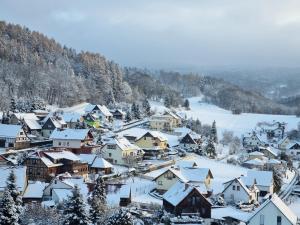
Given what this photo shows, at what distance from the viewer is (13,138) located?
54000mm

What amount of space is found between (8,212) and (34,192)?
10043mm

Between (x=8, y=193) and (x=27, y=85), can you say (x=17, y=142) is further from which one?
(x=27, y=85)

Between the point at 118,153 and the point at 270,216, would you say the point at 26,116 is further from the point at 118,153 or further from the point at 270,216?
the point at 270,216

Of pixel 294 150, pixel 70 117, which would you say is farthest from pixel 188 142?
pixel 294 150

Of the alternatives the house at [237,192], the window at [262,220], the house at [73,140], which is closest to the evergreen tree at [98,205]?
the window at [262,220]

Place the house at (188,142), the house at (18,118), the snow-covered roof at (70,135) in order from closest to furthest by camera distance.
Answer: the snow-covered roof at (70,135) → the house at (18,118) → the house at (188,142)

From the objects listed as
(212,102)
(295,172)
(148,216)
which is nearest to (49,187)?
(148,216)

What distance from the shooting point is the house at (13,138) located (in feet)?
177

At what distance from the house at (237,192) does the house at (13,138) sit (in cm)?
2304

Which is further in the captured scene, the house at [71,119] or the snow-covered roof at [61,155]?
the house at [71,119]

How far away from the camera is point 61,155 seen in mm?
45875

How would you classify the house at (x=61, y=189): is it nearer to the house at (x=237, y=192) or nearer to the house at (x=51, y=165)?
the house at (x=51, y=165)

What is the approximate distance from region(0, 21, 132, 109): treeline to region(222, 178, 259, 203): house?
143 ft

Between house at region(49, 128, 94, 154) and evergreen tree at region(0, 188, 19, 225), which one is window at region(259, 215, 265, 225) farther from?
house at region(49, 128, 94, 154)
